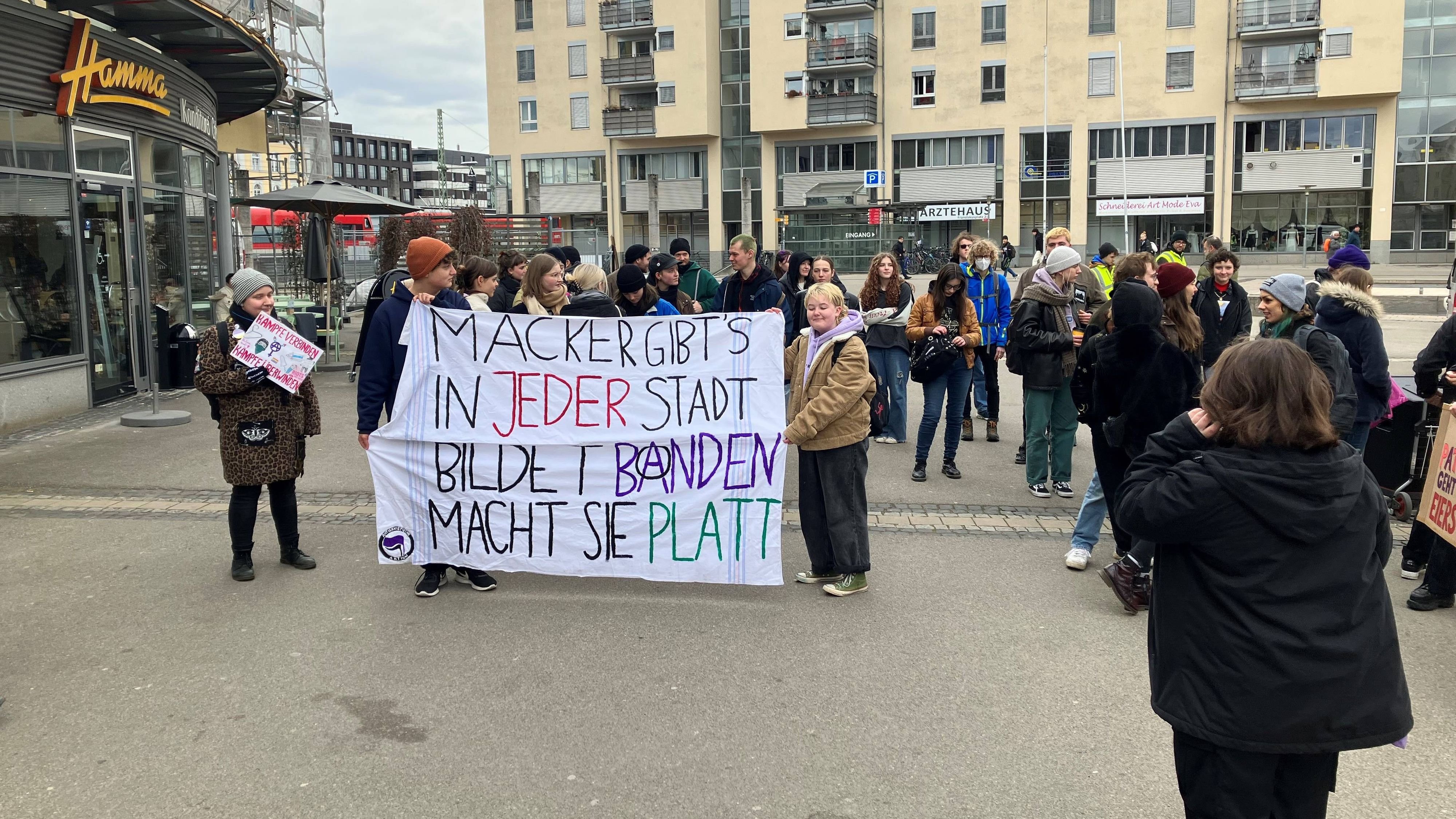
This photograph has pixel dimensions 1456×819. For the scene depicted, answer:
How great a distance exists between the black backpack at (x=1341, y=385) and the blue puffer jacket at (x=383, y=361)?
14.9ft

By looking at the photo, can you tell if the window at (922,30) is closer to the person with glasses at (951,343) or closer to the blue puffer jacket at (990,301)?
the blue puffer jacket at (990,301)

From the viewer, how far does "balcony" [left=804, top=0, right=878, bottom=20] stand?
2159 inches

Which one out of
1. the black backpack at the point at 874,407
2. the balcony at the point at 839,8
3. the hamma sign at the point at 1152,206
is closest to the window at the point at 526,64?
the balcony at the point at 839,8

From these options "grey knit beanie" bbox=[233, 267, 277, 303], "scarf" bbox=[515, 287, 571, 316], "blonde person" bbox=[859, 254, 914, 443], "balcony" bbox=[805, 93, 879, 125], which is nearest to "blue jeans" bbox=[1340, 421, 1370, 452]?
"blonde person" bbox=[859, 254, 914, 443]

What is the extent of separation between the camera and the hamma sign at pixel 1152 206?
168 feet

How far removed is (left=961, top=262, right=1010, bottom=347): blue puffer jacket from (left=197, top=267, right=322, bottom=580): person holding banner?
606 cm

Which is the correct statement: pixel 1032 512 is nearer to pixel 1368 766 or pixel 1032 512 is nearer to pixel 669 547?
pixel 669 547

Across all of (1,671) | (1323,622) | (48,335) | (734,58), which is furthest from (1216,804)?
(734,58)

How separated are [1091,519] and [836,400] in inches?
73.1

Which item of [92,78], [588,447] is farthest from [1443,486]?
[92,78]

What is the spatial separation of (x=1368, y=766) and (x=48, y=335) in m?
12.3

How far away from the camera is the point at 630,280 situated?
7746 mm

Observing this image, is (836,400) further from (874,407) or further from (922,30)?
(922,30)

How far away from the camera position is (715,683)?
4.69 meters
